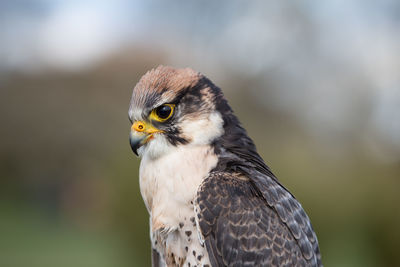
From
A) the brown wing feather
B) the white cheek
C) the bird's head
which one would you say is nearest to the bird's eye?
the bird's head

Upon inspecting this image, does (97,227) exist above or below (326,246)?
below

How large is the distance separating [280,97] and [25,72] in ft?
41.0

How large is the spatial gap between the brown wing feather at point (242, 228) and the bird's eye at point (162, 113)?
1.55 feet

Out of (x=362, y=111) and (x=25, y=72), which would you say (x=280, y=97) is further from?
(x=25, y=72)

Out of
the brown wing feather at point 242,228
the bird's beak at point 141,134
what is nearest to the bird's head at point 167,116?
the bird's beak at point 141,134

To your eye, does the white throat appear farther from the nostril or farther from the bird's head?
the nostril

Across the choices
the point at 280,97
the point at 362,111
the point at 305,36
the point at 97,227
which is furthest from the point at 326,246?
the point at 97,227

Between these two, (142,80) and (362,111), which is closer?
(142,80)

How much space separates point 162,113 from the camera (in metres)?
2.92

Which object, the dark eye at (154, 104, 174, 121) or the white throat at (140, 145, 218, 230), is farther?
the dark eye at (154, 104, 174, 121)

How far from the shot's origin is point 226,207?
2.74 meters

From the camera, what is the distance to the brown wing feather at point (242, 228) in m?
2.68

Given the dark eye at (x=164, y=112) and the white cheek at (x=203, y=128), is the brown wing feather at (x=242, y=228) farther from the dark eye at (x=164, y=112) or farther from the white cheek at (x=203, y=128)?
the dark eye at (x=164, y=112)

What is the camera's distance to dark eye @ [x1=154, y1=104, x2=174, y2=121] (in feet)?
9.58
